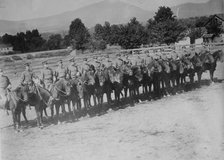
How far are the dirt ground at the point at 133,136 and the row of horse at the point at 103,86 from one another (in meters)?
0.75

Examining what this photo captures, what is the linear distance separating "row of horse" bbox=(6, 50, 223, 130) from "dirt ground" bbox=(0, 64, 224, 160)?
0.75 metres

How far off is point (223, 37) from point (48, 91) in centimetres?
3452

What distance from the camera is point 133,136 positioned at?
8.01 m

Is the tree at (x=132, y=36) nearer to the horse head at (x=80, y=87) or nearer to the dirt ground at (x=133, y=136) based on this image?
the dirt ground at (x=133, y=136)

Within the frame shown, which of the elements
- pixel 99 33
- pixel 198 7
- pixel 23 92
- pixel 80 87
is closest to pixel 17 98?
pixel 23 92

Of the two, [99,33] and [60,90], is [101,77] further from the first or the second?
[99,33]


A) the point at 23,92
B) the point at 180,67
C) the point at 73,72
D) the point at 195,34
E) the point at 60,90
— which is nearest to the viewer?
the point at 23,92

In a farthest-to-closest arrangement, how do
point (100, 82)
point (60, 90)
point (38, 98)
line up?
point (100, 82) → point (60, 90) → point (38, 98)

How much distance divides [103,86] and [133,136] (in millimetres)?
3381

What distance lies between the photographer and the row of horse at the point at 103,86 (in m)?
9.41

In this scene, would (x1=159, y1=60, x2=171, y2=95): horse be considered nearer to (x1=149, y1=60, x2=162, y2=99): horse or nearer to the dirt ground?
(x1=149, y1=60, x2=162, y2=99): horse

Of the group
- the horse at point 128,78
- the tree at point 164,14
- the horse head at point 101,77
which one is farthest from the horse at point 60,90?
the tree at point 164,14

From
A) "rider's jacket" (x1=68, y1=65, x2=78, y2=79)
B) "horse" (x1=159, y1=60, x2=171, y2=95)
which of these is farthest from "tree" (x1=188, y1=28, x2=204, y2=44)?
"rider's jacket" (x1=68, y1=65, x2=78, y2=79)

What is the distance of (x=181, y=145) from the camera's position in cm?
721
